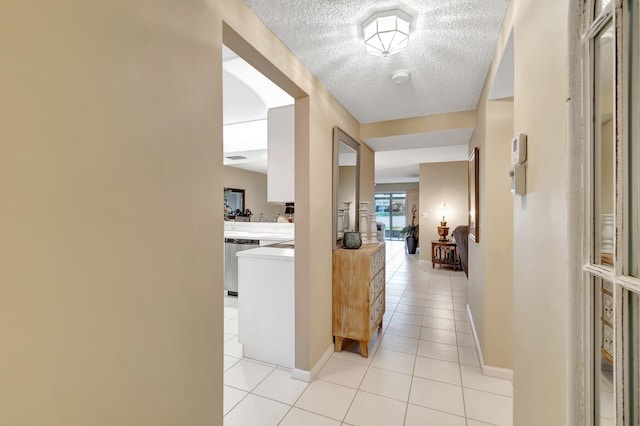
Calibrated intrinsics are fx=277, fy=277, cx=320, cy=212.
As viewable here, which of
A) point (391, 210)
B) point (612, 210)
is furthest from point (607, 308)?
point (391, 210)

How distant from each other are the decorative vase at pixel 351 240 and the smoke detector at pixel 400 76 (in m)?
1.40

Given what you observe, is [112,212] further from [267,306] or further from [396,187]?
[396,187]

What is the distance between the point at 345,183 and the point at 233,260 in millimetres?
2463

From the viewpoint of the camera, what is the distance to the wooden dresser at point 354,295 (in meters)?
2.52

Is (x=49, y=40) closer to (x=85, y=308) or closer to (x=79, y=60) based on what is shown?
(x=79, y=60)

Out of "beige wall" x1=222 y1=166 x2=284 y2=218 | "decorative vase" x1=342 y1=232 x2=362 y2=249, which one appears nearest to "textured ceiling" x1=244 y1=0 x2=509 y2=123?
"decorative vase" x1=342 y1=232 x2=362 y2=249

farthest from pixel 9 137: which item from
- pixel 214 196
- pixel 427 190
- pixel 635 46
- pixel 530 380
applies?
pixel 427 190

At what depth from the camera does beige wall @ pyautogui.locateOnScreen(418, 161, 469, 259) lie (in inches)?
259

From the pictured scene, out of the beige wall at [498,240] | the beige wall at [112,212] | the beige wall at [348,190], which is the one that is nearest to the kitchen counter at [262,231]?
the beige wall at [348,190]

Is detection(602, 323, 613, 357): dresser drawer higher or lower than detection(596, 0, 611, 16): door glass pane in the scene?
lower

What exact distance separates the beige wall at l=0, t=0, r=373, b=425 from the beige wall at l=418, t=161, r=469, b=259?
20.5 ft

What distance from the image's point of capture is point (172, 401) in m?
1.05

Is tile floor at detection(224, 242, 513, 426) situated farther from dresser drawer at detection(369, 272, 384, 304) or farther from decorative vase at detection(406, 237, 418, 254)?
decorative vase at detection(406, 237, 418, 254)

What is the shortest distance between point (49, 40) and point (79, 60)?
68mm
